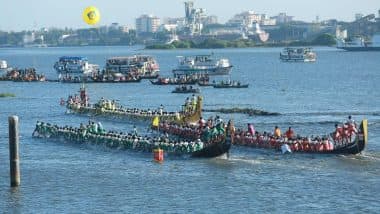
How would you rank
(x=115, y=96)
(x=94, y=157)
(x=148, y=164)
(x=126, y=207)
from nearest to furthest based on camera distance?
(x=126, y=207)
(x=148, y=164)
(x=94, y=157)
(x=115, y=96)

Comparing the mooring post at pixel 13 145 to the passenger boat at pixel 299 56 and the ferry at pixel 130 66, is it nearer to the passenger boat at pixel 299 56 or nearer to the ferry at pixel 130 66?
the ferry at pixel 130 66

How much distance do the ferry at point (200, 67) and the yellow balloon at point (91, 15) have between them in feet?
120

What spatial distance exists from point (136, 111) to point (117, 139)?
16.3 m

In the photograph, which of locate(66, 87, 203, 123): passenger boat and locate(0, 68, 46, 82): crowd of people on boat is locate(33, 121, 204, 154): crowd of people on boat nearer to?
locate(66, 87, 203, 123): passenger boat

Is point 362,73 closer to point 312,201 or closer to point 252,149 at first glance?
point 252,149

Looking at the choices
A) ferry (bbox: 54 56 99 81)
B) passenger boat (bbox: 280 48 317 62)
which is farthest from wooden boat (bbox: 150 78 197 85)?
passenger boat (bbox: 280 48 317 62)

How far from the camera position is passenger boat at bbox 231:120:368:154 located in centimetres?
4628

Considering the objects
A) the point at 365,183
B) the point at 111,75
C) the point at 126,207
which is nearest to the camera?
the point at 126,207

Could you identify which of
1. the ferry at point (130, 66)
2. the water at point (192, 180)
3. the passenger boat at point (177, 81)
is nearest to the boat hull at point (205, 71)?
the ferry at point (130, 66)

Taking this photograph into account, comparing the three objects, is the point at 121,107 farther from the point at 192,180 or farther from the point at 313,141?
the point at 192,180

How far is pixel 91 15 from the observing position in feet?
296

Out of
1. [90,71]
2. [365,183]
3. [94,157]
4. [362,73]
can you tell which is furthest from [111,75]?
[365,183]

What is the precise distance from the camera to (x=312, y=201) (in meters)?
37.0

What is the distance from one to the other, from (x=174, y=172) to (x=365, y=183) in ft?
30.5
